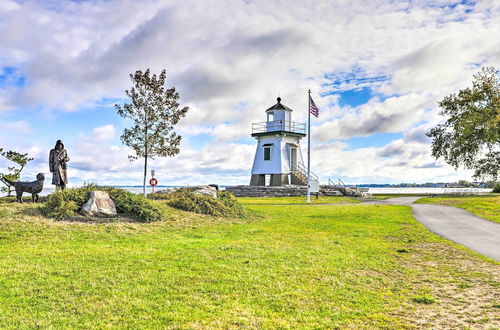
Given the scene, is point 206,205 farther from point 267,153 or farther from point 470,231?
point 267,153

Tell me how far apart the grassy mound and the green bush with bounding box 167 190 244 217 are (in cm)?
212

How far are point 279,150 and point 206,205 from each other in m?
27.2

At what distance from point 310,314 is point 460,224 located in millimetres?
12926

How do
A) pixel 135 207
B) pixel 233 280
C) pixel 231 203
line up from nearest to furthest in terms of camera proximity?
pixel 233 280
pixel 135 207
pixel 231 203

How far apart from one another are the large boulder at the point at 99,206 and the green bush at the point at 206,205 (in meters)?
3.72

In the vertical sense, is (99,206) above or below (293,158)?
below

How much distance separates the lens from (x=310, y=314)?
491 cm

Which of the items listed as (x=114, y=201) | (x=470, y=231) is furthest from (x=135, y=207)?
(x=470, y=231)

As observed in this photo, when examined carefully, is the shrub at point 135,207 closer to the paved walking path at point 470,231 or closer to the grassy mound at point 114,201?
the grassy mound at point 114,201

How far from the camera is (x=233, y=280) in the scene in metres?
6.45

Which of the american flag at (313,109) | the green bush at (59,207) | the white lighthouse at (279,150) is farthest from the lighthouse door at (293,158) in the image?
the green bush at (59,207)

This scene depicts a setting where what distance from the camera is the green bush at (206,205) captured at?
17156 millimetres

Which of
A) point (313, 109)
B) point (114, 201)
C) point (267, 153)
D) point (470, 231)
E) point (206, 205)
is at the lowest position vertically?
Answer: point (470, 231)

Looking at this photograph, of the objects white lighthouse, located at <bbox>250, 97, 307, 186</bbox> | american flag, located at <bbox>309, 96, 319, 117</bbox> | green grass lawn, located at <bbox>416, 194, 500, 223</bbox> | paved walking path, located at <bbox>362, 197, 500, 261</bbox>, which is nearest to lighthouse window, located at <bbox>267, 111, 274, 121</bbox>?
white lighthouse, located at <bbox>250, 97, 307, 186</bbox>
